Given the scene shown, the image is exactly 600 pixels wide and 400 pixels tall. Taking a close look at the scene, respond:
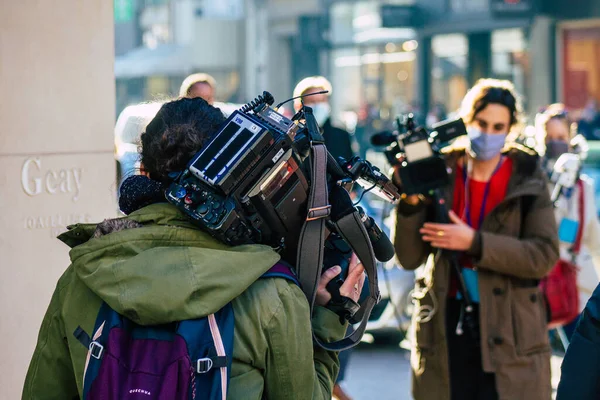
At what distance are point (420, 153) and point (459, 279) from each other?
594 mm

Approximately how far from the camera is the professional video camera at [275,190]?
2.20 m

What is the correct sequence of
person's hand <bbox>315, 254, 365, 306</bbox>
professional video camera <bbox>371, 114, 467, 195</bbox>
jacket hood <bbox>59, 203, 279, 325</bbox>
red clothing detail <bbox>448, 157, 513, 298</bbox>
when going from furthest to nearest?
1. red clothing detail <bbox>448, 157, 513, 298</bbox>
2. professional video camera <bbox>371, 114, 467, 195</bbox>
3. person's hand <bbox>315, 254, 365, 306</bbox>
4. jacket hood <bbox>59, 203, 279, 325</bbox>

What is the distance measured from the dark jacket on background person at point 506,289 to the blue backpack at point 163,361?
2.30m

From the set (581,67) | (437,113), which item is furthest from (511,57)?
(437,113)

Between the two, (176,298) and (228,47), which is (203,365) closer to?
(176,298)

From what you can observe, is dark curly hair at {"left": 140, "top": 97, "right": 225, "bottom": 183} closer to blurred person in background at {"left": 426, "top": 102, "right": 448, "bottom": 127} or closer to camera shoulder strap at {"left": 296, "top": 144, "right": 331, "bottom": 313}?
camera shoulder strap at {"left": 296, "top": 144, "right": 331, "bottom": 313}

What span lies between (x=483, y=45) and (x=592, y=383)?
75.4 ft

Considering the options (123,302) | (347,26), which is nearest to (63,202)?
(123,302)

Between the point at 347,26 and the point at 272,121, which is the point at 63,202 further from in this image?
the point at 347,26

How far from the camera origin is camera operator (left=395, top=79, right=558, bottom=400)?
4.25m

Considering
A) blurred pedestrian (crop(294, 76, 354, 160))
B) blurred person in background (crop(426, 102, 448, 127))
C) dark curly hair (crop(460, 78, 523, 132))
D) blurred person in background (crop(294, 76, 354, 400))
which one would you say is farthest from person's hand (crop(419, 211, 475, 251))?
blurred person in background (crop(426, 102, 448, 127))

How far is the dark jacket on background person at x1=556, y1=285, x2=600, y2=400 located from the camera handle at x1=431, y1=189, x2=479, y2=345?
2003mm

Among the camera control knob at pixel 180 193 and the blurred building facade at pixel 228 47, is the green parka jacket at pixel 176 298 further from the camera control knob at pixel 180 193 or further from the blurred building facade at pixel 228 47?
the blurred building facade at pixel 228 47

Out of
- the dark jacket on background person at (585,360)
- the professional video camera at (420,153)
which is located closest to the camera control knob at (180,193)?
the dark jacket on background person at (585,360)
